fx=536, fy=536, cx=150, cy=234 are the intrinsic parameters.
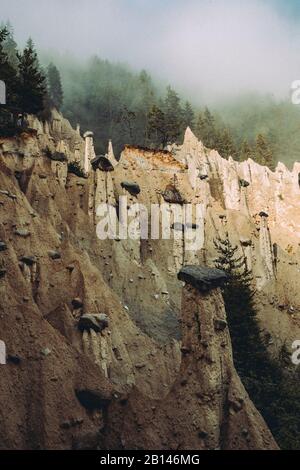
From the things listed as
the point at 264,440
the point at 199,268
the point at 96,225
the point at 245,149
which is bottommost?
the point at 264,440

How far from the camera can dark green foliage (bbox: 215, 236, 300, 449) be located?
30.0 metres

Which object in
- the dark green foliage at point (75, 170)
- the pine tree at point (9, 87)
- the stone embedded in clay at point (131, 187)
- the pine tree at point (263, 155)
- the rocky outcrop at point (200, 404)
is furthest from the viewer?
the pine tree at point (263, 155)

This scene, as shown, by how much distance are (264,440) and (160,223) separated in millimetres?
25992

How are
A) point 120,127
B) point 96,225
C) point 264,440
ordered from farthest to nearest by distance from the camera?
point 120,127, point 96,225, point 264,440

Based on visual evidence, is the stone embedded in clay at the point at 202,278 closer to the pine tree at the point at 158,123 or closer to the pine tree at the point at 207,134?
the pine tree at the point at 158,123

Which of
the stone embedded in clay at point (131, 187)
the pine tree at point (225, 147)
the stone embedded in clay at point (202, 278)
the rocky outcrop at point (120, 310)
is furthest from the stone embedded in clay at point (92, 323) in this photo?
the pine tree at point (225, 147)

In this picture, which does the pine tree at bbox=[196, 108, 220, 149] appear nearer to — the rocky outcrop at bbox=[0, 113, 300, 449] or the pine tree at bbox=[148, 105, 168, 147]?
the pine tree at bbox=[148, 105, 168, 147]

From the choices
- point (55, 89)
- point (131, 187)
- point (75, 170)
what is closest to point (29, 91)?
point (75, 170)

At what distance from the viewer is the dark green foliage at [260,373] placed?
98.4 ft

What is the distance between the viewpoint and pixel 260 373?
33844 mm

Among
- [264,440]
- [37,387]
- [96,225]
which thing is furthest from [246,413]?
[96,225]

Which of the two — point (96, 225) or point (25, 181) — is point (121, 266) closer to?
point (96, 225)

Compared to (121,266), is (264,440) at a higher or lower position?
lower

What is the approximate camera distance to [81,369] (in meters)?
21.9
